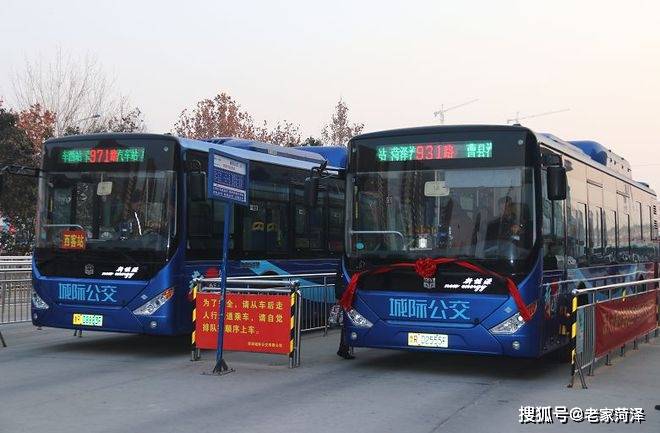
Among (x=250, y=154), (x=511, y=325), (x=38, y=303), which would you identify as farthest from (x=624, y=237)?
(x=38, y=303)

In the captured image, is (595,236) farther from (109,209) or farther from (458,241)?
(109,209)

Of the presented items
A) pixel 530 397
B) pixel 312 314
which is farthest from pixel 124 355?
pixel 530 397

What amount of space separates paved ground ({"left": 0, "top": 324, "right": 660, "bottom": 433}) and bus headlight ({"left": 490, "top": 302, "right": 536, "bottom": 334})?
69 cm

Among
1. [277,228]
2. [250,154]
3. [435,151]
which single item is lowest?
[277,228]

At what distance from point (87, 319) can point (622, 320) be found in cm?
791

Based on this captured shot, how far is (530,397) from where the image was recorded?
9.34 m

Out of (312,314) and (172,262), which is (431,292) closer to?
(172,262)

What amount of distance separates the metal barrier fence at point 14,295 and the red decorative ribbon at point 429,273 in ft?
27.0

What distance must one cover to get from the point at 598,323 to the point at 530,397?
6.19 ft

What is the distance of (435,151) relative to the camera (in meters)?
10.7

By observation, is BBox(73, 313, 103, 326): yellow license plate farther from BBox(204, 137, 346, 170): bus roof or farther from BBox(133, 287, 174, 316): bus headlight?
BBox(204, 137, 346, 170): bus roof

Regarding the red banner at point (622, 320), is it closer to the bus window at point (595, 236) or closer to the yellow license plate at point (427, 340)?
the bus window at point (595, 236)

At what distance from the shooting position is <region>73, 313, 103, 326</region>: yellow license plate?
40.0 ft

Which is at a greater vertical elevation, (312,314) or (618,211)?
(618,211)
